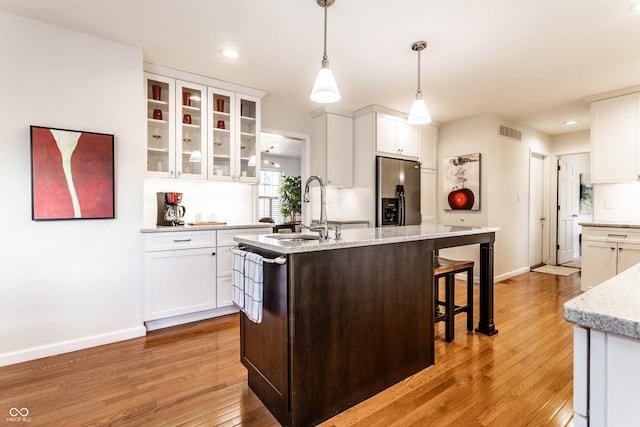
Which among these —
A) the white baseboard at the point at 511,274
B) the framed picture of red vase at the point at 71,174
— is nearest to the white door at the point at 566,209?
the white baseboard at the point at 511,274

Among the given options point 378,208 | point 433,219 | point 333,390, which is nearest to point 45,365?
point 333,390

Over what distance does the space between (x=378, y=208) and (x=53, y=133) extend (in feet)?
11.5

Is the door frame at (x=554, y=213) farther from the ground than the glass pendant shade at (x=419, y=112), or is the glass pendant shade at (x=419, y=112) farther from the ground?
the glass pendant shade at (x=419, y=112)

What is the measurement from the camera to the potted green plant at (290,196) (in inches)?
286

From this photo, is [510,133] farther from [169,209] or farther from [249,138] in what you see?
[169,209]

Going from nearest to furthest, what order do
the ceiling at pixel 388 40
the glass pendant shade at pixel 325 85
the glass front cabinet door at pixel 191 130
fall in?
the glass pendant shade at pixel 325 85 → the ceiling at pixel 388 40 → the glass front cabinet door at pixel 191 130

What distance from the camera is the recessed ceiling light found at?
2893mm

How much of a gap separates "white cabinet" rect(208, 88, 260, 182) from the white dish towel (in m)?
1.92

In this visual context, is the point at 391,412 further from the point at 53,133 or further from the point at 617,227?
the point at 617,227

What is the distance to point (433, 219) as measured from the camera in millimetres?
5383

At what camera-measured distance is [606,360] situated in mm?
632

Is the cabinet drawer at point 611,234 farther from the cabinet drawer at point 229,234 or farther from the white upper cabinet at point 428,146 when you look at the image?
the cabinet drawer at point 229,234

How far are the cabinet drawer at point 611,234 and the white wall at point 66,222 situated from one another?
5232 millimetres

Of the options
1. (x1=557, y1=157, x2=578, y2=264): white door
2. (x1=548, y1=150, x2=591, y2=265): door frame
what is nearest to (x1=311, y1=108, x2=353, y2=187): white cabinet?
(x1=548, y1=150, x2=591, y2=265): door frame
